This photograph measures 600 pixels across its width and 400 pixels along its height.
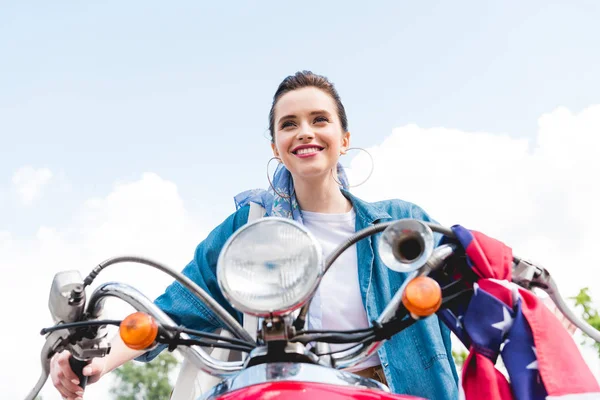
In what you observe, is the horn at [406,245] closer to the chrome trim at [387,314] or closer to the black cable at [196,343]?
the chrome trim at [387,314]

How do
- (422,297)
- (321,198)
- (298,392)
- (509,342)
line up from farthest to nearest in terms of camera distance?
(321,198)
(509,342)
(422,297)
(298,392)

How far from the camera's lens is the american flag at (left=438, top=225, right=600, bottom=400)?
48.9 inches

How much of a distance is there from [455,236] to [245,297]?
0.53 m

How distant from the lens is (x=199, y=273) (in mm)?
2299

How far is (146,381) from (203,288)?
2803 cm

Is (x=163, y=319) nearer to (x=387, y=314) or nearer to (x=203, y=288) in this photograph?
(x=387, y=314)

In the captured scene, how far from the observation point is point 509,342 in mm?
1298

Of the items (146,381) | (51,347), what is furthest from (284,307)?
(146,381)

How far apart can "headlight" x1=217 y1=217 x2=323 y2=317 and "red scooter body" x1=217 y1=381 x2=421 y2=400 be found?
12cm

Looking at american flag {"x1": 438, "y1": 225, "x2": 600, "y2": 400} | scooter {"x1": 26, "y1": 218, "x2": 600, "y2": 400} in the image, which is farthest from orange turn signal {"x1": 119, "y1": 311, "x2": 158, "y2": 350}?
american flag {"x1": 438, "y1": 225, "x2": 600, "y2": 400}

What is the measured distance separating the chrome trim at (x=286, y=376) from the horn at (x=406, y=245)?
0.78ft

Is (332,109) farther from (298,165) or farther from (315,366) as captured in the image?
(315,366)

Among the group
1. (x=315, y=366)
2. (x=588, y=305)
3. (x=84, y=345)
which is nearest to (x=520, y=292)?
(x=315, y=366)

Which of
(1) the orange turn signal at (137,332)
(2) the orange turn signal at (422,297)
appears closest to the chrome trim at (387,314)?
(2) the orange turn signal at (422,297)
